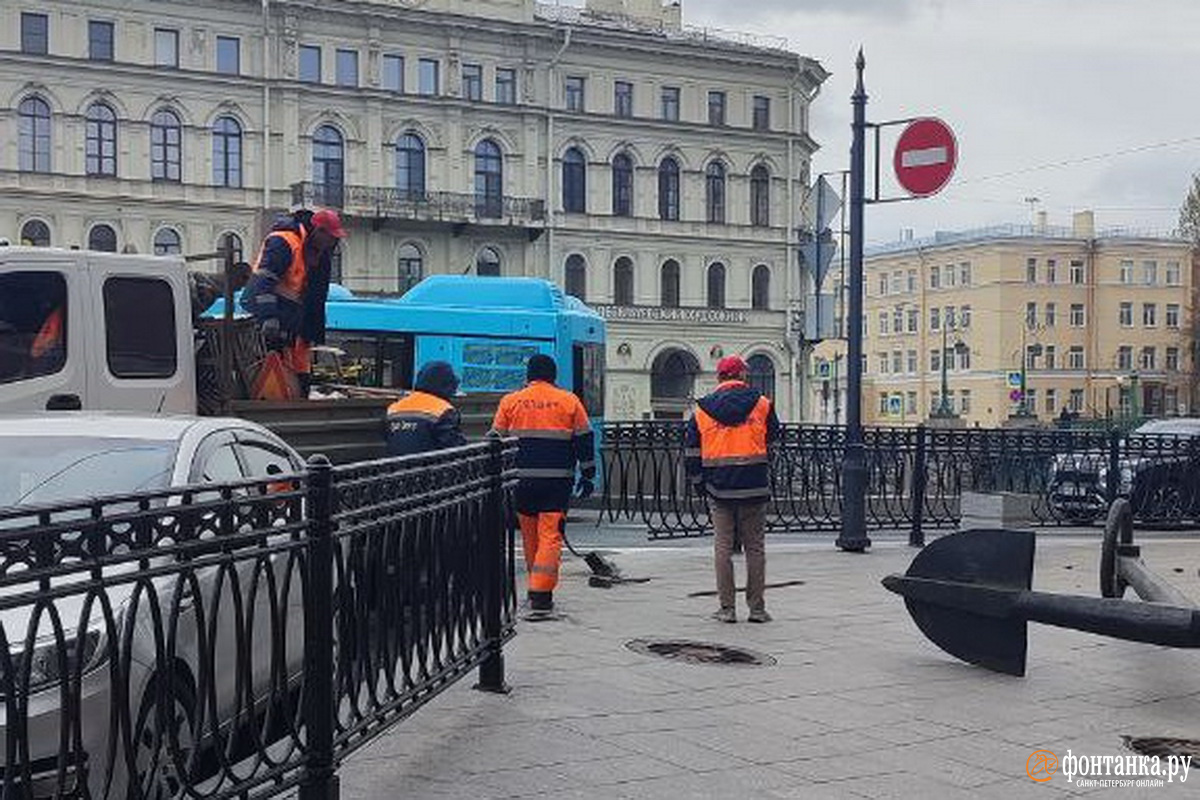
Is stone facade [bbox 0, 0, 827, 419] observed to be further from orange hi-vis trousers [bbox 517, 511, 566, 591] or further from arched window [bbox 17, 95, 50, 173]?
orange hi-vis trousers [bbox 517, 511, 566, 591]

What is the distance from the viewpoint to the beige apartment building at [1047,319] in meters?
90.1

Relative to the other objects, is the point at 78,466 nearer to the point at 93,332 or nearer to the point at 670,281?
the point at 93,332

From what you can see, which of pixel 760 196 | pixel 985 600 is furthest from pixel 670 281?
pixel 985 600

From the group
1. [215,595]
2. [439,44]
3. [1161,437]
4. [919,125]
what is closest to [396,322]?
[919,125]

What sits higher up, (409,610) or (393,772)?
(409,610)

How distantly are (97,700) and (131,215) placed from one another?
166 ft

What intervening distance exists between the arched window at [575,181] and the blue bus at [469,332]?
124 ft

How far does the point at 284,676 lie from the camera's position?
4754 mm

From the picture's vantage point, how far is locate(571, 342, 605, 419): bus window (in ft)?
68.3

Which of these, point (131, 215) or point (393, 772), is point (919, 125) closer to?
point (393, 772)

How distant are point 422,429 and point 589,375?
38.7 feet

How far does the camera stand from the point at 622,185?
2357 inches

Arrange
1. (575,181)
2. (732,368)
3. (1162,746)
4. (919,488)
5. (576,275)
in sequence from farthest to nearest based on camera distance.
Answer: (575,181) < (576,275) < (919,488) < (732,368) < (1162,746)

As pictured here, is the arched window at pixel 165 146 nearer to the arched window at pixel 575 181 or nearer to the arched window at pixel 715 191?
the arched window at pixel 575 181
